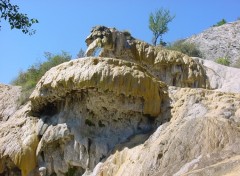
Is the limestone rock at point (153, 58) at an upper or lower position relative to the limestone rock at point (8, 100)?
upper

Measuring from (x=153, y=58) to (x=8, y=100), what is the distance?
5.73 metres

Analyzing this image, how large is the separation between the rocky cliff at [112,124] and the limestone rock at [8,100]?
3021 millimetres

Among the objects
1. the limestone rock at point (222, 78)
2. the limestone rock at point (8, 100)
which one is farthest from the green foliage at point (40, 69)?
the limestone rock at point (222, 78)

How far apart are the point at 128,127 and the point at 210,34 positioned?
77.0 ft

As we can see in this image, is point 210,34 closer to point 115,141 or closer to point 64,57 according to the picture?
point 64,57

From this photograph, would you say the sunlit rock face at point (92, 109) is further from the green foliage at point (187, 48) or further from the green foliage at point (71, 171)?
the green foliage at point (187, 48)

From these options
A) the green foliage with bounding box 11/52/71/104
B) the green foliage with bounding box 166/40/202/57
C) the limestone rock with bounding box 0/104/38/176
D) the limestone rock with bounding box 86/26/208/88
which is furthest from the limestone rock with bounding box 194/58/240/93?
the green foliage with bounding box 166/40/202/57

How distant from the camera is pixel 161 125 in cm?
1109

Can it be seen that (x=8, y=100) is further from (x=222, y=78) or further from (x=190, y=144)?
(x=190, y=144)

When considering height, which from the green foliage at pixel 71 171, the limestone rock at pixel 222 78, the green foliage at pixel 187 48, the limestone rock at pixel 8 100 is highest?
the green foliage at pixel 187 48

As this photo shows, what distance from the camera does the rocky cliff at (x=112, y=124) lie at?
9.77m

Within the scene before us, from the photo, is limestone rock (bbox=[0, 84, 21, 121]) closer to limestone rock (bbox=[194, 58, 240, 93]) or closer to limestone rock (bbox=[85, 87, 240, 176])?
limestone rock (bbox=[85, 87, 240, 176])

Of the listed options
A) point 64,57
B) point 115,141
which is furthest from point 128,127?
point 64,57

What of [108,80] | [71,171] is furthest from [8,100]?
[108,80]
